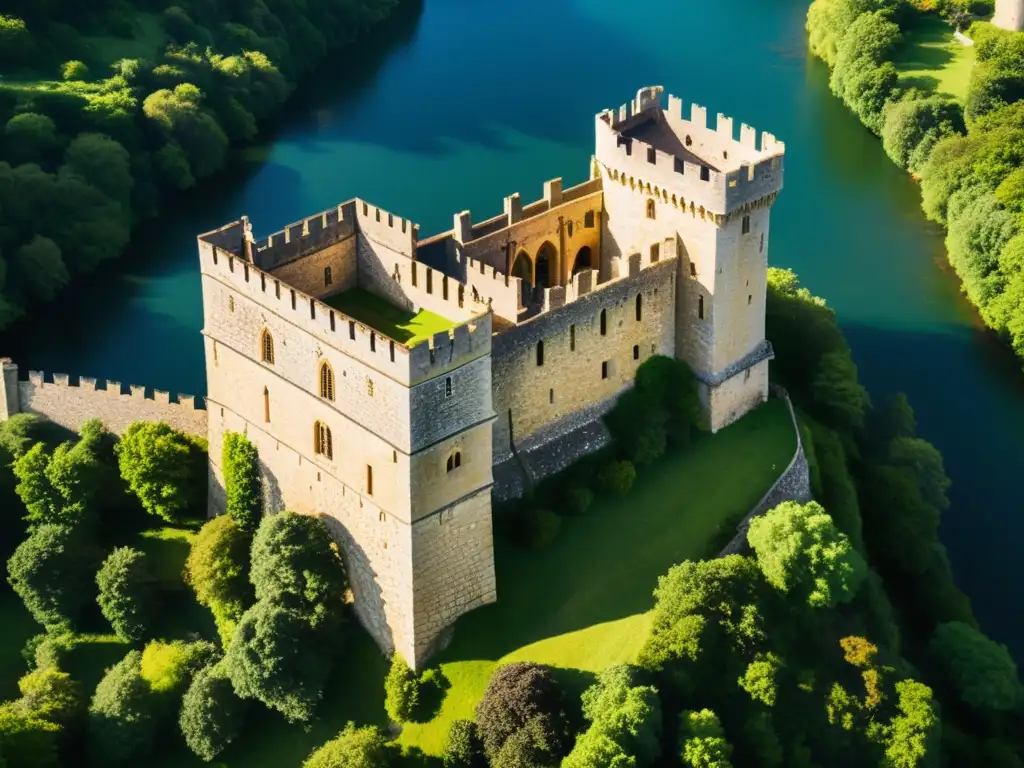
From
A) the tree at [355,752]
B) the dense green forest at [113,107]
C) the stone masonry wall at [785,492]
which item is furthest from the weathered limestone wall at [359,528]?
the dense green forest at [113,107]

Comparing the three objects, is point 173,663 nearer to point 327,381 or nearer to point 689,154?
point 327,381

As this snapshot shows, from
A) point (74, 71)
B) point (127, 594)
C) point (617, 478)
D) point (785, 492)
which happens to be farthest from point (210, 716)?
point (74, 71)

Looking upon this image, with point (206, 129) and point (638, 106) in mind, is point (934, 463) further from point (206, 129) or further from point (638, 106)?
point (206, 129)

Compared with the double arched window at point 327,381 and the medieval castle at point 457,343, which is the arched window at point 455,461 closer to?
the medieval castle at point 457,343

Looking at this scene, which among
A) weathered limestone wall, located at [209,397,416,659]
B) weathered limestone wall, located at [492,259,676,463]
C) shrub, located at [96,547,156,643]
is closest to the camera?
weathered limestone wall, located at [209,397,416,659]

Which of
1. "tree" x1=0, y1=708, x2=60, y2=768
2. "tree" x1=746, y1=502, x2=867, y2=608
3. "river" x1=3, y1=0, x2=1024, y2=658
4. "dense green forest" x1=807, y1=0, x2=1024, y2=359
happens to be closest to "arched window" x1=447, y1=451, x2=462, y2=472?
"tree" x1=746, y1=502, x2=867, y2=608

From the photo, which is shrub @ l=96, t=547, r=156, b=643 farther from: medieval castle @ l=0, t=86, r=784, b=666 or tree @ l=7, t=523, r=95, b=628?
medieval castle @ l=0, t=86, r=784, b=666
